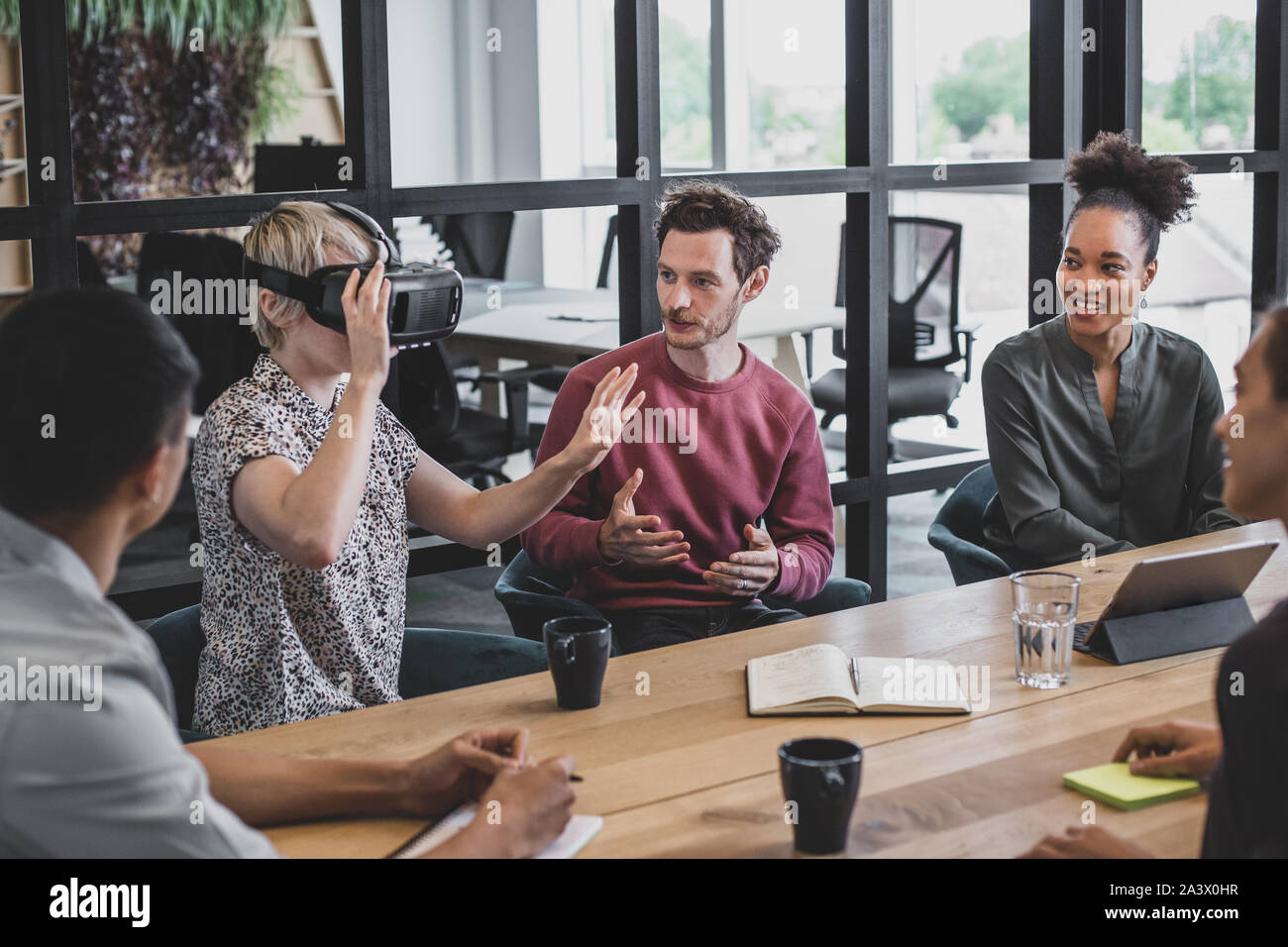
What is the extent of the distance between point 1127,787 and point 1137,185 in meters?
1.75

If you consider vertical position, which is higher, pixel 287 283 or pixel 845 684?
pixel 287 283

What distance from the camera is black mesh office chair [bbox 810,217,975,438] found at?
550cm

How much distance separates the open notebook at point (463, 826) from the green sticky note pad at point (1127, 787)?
0.51 metres

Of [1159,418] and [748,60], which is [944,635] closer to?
[1159,418]

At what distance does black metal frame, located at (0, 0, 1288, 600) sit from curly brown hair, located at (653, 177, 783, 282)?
25cm

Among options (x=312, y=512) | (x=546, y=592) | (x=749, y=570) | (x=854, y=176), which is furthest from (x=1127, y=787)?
(x=854, y=176)

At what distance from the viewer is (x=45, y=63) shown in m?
2.21

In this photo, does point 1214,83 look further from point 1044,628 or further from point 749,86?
point 1044,628

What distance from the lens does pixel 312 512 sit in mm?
1797

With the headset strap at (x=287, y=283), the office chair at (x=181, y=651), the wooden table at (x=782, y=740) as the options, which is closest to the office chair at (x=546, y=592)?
the wooden table at (x=782, y=740)

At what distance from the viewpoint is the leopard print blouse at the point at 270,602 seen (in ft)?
6.25

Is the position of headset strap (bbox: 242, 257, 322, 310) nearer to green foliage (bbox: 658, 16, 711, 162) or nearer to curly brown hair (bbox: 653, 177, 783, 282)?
curly brown hair (bbox: 653, 177, 783, 282)

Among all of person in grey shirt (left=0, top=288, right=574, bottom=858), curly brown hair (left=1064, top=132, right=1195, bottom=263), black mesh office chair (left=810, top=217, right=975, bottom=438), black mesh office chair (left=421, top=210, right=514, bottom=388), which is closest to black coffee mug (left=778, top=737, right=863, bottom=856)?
person in grey shirt (left=0, top=288, right=574, bottom=858)
